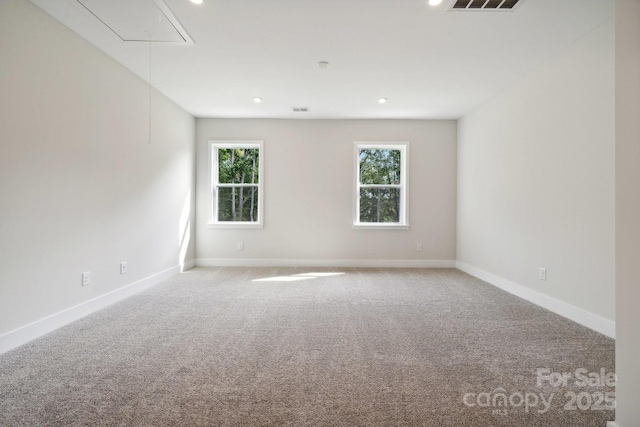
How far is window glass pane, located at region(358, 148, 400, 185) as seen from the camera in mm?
5824

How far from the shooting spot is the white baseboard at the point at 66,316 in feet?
7.65

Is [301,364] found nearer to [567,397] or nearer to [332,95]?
[567,397]

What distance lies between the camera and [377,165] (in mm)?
5828

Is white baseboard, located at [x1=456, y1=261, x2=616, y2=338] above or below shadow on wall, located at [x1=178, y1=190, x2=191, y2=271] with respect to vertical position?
below

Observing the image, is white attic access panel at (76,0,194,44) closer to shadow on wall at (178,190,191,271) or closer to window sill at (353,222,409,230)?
shadow on wall at (178,190,191,271)

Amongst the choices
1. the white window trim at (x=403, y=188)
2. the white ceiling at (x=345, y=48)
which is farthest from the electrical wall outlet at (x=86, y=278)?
the white window trim at (x=403, y=188)

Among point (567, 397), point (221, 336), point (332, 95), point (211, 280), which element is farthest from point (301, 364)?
point (332, 95)

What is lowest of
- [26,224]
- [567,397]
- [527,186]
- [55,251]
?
[567,397]

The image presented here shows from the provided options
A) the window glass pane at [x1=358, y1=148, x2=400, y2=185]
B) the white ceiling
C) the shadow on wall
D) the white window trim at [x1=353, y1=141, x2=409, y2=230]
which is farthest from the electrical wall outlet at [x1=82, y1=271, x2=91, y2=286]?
the window glass pane at [x1=358, y1=148, x2=400, y2=185]

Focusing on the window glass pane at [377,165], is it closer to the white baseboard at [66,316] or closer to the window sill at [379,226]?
the window sill at [379,226]

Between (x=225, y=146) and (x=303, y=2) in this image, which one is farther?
(x=225, y=146)

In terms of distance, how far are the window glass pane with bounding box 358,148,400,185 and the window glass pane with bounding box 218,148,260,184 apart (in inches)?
72.7

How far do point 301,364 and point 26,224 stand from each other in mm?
2253

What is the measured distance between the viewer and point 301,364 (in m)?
2.08
